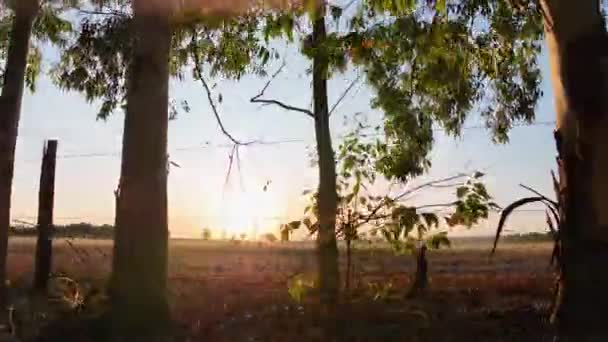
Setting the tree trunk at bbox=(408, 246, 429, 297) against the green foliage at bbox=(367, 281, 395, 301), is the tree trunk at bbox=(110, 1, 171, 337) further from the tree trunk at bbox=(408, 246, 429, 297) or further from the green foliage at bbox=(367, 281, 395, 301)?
the tree trunk at bbox=(408, 246, 429, 297)

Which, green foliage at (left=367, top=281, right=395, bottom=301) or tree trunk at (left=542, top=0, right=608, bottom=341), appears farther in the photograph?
green foliage at (left=367, top=281, right=395, bottom=301)

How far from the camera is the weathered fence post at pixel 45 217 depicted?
13766 millimetres

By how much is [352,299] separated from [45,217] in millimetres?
5456

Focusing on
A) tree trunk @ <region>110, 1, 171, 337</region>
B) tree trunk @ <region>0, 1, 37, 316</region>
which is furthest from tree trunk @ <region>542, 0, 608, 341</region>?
tree trunk @ <region>0, 1, 37, 316</region>

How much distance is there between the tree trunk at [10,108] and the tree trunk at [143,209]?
Answer: 448 centimetres

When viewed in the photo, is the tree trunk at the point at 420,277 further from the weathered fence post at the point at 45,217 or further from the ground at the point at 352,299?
the weathered fence post at the point at 45,217

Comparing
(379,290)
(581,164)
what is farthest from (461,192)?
(581,164)

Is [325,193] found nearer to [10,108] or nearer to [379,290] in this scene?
[379,290]

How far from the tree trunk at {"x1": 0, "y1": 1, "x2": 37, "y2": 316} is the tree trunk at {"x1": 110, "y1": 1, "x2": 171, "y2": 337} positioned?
4476 mm

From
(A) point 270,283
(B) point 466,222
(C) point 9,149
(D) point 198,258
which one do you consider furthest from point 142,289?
(D) point 198,258

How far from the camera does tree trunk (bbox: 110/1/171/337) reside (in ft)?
29.7

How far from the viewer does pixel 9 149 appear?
13227 mm

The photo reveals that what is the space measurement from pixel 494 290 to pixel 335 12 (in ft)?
25.3

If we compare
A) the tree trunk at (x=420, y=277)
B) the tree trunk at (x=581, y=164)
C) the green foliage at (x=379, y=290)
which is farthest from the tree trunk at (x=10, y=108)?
the tree trunk at (x=581, y=164)
